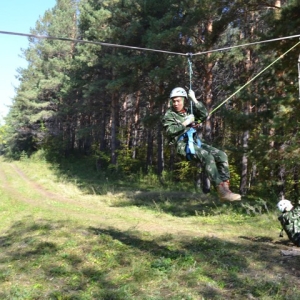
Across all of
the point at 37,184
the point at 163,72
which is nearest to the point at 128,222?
the point at 163,72

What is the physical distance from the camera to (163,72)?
16594 mm

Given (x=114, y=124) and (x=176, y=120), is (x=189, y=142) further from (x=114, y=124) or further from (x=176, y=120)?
(x=114, y=124)

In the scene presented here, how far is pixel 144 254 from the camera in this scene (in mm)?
7379

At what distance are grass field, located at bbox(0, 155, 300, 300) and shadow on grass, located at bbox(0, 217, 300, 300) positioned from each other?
2 cm

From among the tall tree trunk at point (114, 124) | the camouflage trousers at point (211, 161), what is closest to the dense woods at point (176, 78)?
the tall tree trunk at point (114, 124)

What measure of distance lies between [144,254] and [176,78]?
13.3 metres

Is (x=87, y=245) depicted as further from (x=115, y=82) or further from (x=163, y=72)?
(x=115, y=82)

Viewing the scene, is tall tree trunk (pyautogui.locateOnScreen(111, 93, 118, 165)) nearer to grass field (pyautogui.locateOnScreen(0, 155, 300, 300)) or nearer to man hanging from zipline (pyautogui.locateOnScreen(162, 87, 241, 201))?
grass field (pyautogui.locateOnScreen(0, 155, 300, 300))

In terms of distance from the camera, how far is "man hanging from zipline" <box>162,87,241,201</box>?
217 inches

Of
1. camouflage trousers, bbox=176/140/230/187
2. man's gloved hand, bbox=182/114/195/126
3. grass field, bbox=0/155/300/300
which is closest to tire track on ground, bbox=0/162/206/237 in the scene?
grass field, bbox=0/155/300/300

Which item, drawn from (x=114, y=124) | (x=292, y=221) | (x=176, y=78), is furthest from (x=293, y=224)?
(x=114, y=124)

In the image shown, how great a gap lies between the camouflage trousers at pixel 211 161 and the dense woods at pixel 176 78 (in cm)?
160

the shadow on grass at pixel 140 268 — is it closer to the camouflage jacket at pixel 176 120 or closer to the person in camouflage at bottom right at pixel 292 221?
the person in camouflage at bottom right at pixel 292 221

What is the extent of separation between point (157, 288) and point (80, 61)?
24751mm
